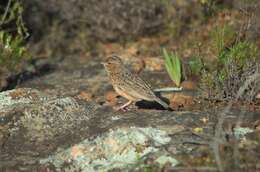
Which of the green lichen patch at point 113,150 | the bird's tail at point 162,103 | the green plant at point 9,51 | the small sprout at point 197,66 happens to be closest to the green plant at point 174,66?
the small sprout at point 197,66

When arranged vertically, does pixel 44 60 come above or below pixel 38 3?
below


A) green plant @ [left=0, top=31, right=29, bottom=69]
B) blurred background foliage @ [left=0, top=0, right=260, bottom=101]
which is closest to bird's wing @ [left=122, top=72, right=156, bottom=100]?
green plant @ [left=0, top=31, right=29, bottom=69]

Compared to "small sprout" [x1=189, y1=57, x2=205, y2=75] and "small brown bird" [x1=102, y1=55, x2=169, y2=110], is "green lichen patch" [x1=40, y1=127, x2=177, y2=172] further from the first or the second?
"small sprout" [x1=189, y1=57, x2=205, y2=75]

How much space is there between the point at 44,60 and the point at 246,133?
5825mm

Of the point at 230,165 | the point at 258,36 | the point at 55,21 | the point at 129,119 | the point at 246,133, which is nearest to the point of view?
the point at 230,165

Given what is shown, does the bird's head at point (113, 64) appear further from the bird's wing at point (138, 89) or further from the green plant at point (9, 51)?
the green plant at point (9, 51)

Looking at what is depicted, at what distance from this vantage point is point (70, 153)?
6.89 meters

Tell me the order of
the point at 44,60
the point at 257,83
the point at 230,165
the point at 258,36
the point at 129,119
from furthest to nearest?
the point at 44,60, the point at 258,36, the point at 257,83, the point at 129,119, the point at 230,165

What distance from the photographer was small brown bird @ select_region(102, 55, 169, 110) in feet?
26.3

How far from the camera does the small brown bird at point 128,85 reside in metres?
8.03

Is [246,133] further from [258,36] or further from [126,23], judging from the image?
[126,23]

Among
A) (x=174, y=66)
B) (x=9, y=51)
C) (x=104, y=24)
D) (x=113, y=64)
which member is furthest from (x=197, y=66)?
(x=104, y=24)

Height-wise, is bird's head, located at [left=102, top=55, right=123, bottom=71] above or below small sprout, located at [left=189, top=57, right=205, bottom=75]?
above

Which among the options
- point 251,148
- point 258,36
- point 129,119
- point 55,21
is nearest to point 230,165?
point 251,148
